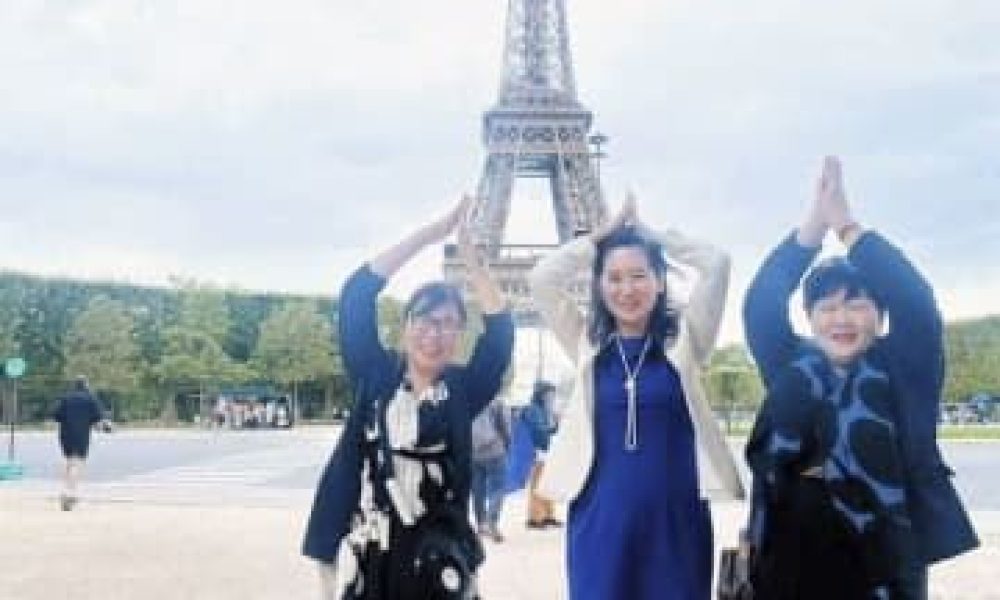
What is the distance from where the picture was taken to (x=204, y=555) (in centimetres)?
882

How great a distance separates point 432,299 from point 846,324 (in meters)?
1.05

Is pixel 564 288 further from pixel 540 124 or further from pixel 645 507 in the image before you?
pixel 540 124

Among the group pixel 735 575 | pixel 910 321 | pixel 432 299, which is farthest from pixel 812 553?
pixel 432 299

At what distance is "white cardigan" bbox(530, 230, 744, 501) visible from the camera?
3389mm

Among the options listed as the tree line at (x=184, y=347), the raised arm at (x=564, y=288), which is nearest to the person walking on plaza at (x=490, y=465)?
the raised arm at (x=564, y=288)

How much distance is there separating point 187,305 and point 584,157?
1658 cm

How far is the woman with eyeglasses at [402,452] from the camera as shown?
3.22 metres

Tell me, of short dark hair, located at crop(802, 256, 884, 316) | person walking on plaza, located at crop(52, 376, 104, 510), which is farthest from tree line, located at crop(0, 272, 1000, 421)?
short dark hair, located at crop(802, 256, 884, 316)

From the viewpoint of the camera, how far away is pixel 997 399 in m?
53.7

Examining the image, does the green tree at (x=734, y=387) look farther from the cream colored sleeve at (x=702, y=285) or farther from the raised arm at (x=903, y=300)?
the raised arm at (x=903, y=300)

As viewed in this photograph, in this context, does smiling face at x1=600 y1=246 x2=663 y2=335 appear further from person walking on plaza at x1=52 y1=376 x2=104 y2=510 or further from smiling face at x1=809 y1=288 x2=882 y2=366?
person walking on plaza at x1=52 y1=376 x2=104 y2=510

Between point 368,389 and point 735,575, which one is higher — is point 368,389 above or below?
above

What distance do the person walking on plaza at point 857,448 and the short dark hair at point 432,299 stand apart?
0.84 meters

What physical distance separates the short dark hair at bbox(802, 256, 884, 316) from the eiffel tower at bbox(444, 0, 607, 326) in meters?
40.4
